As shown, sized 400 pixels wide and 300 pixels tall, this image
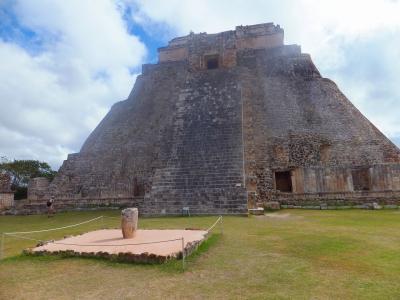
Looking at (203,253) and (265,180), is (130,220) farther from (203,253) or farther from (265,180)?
(265,180)

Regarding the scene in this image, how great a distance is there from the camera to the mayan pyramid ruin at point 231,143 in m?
12.2

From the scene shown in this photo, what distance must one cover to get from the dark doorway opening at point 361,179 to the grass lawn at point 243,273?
6.93 metres

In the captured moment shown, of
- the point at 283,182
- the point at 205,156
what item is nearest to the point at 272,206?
the point at 205,156

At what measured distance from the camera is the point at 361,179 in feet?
44.3

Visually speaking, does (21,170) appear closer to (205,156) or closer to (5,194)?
(5,194)

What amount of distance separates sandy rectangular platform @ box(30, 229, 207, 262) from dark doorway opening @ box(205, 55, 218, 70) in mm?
13973

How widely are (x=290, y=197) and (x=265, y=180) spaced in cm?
146

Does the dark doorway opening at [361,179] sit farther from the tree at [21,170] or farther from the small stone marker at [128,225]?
the tree at [21,170]

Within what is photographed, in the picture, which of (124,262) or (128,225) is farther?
(128,225)

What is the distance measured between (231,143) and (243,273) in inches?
365

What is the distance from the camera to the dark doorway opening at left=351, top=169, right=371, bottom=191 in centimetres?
1324

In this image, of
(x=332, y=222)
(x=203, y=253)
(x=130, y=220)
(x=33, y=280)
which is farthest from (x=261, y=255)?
(x=332, y=222)

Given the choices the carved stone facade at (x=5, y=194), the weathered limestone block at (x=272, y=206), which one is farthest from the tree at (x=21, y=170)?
the weathered limestone block at (x=272, y=206)

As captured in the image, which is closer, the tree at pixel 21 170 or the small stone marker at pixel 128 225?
the small stone marker at pixel 128 225
